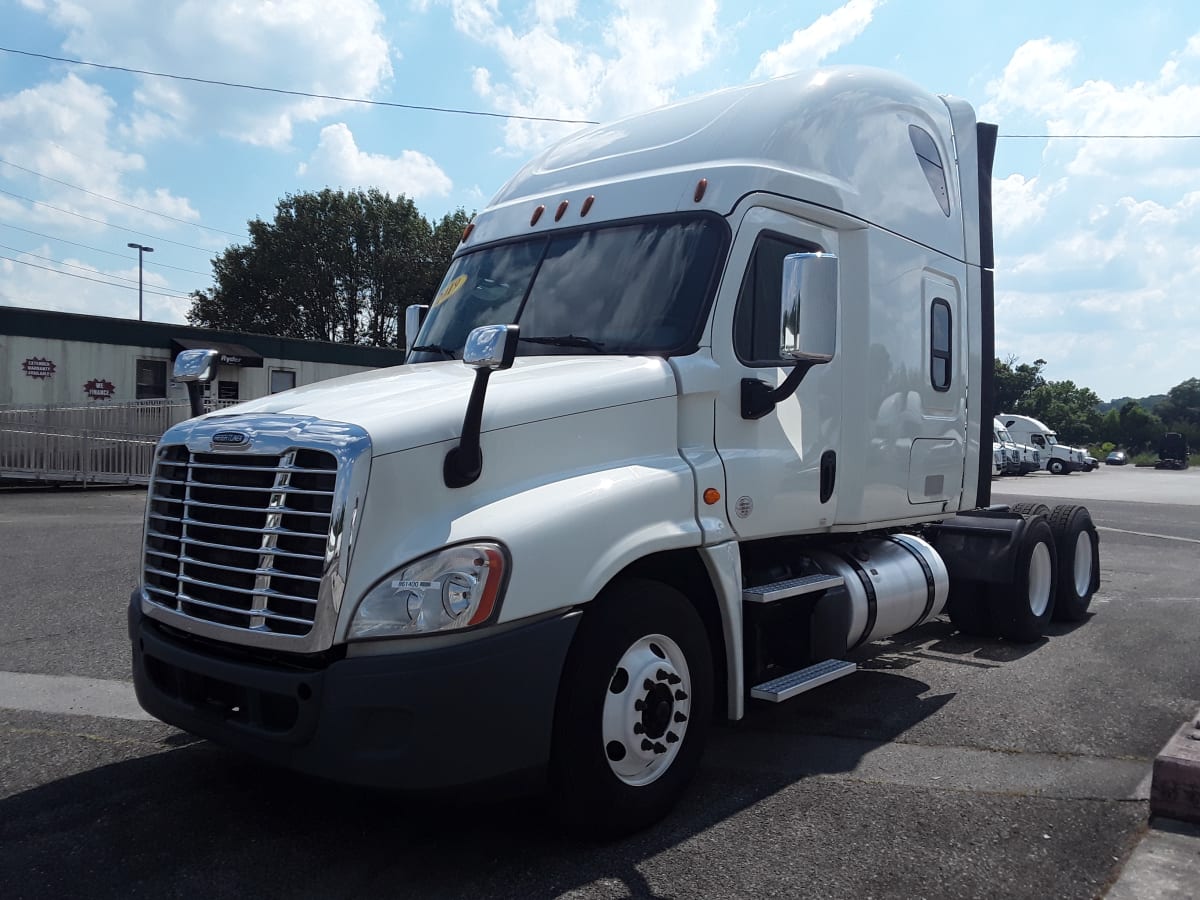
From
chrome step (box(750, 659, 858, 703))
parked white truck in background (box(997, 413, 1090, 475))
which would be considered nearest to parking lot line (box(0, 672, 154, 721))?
chrome step (box(750, 659, 858, 703))

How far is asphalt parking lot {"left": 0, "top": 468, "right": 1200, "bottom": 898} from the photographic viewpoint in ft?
11.6

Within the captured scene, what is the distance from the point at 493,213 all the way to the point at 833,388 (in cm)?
222

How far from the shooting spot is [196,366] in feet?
14.8

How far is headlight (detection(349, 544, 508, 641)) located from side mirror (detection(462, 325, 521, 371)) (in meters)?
0.66

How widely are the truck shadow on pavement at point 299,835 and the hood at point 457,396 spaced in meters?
1.30

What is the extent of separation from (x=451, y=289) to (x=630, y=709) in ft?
9.00

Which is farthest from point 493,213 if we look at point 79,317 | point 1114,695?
point 79,317

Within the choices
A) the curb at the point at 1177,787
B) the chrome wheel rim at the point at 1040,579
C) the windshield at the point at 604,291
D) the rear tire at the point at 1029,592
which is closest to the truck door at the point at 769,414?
the windshield at the point at 604,291

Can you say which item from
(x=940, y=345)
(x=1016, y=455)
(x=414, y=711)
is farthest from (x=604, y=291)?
(x=1016, y=455)

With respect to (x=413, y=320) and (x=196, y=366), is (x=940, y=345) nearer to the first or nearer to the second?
(x=413, y=320)

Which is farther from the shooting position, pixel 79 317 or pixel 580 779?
pixel 79 317

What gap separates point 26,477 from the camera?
19.7m

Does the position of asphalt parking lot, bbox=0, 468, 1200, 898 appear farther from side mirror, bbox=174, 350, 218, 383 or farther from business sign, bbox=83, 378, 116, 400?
business sign, bbox=83, 378, 116, 400

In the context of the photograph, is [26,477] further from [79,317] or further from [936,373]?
[936,373]
